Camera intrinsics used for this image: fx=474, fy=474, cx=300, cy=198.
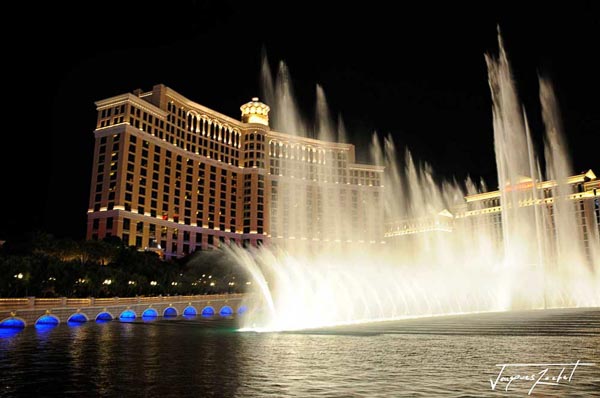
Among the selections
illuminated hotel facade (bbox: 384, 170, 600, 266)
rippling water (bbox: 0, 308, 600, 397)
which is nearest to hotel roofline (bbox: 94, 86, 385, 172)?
illuminated hotel facade (bbox: 384, 170, 600, 266)

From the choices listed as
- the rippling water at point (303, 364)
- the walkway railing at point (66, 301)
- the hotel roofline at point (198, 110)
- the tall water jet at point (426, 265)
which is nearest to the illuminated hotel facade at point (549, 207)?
the tall water jet at point (426, 265)

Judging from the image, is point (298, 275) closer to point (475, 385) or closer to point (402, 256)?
point (475, 385)

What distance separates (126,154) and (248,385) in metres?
107

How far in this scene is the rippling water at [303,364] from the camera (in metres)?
13.2

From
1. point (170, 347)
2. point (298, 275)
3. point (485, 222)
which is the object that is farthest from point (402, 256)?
point (170, 347)

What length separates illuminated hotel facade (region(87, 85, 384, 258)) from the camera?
112 metres

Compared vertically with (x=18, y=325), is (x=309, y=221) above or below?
above

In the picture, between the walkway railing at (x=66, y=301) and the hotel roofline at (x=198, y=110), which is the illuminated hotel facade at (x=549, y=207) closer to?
the hotel roofline at (x=198, y=110)

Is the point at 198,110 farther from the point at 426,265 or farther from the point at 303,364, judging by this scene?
the point at 303,364

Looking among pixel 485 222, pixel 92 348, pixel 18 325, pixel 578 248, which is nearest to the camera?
pixel 92 348

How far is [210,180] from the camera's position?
13838 cm

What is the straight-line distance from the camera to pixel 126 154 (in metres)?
112
